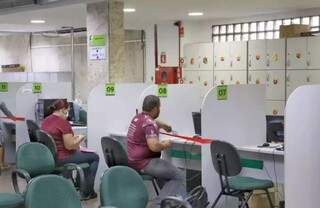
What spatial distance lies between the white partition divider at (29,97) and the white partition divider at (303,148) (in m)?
4.72

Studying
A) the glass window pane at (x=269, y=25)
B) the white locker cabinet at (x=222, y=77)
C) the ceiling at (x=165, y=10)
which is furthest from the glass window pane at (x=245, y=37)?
the white locker cabinet at (x=222, y=77)

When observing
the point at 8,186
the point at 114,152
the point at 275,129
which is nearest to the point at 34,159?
the point at 114,152

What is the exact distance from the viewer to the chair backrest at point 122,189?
3586 mm

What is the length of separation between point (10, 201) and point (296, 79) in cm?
571

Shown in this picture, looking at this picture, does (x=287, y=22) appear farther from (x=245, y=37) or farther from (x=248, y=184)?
(x=248, y=184)

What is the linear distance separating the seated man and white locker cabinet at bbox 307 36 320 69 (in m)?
4.07

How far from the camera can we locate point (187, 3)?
27.9 ft

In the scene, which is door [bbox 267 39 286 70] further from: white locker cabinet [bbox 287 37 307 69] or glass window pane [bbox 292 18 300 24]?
glass window pane [bbox 292 18 300 24]

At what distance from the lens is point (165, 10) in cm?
936

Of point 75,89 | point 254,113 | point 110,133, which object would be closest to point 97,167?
point 110,133

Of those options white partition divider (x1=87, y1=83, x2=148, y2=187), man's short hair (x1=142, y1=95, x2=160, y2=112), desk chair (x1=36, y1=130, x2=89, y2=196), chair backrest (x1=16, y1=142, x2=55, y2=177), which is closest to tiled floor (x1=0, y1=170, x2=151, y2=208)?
desk chair (x1=36, y1=130, x2=89, y2=196)

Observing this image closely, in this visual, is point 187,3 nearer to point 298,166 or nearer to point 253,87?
point 253,87

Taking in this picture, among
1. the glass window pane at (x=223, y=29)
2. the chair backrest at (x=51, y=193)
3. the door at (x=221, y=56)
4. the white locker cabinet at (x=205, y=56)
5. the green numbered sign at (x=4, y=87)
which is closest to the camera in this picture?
the chair backrest at (x=51, y=193)

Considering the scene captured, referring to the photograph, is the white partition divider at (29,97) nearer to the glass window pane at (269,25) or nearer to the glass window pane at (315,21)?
the glass window pane at (269,25)
